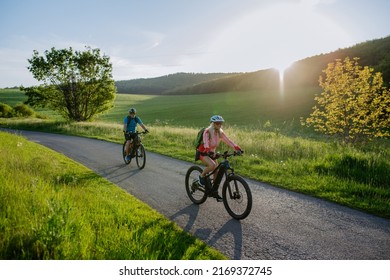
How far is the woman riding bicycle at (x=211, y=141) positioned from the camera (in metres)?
6.46

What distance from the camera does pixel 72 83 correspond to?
121 ft

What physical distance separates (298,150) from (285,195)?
554 centimetres

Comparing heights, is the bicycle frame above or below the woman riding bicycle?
below

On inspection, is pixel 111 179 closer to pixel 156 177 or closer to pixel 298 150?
pixel 156 177

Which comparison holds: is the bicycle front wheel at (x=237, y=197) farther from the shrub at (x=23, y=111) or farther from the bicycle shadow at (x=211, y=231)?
the shrub at (x=23, y=111)

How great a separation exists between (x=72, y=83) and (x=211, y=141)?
34979 millimetres

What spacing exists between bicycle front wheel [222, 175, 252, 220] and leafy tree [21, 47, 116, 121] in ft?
111

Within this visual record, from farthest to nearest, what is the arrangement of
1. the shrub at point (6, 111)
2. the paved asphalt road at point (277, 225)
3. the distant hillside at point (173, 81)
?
the distant hillside at point (173, 81) < the shrub at point (6, 111) < the paved asphalt road at point (277, 225)

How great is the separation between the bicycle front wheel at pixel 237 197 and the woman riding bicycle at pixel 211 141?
62cm

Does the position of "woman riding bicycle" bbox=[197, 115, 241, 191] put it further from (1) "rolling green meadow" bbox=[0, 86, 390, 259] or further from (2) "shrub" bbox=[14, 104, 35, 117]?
(2) "shrub" bbox=[14, 104, 35, 117]

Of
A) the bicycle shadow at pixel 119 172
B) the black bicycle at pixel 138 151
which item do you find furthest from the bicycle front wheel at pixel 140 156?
the bicycle shadow at pixel 119 172

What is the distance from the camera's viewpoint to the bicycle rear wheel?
7379 millimetres

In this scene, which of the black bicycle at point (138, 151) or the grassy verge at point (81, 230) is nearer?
the grassy verge at point (81, 230)

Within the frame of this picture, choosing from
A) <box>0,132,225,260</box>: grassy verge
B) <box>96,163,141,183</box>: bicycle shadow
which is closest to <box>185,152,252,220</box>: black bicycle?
<box>0,132,225,260</box>: grassy verge
